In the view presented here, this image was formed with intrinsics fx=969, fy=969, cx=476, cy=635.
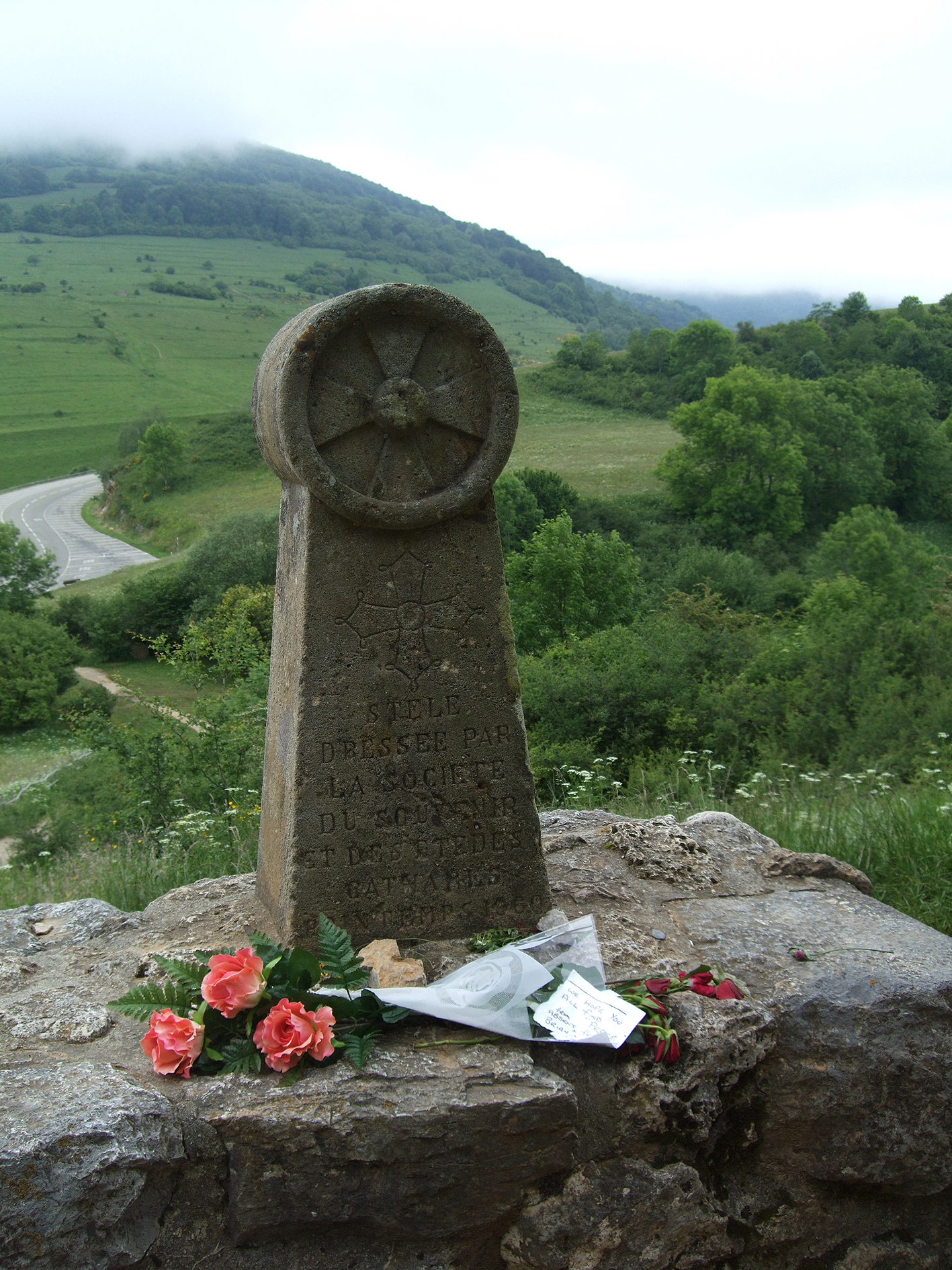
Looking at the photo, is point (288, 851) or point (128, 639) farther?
point (128, 639)

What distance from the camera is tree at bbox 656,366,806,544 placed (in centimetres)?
4825

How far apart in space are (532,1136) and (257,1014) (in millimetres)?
995

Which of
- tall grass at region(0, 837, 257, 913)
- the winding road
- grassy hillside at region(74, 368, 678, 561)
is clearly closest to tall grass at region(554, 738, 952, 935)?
tall grass at region(0, 837, 257, 913)

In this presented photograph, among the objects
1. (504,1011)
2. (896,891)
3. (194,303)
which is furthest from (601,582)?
(194,303)

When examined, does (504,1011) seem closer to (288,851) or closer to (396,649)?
(288,851)

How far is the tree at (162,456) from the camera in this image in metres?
57.0

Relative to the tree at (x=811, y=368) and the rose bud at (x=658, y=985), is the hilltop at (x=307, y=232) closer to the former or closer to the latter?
the tree at (x=811, y=368)

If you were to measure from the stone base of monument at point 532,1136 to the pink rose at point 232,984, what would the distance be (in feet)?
0.74

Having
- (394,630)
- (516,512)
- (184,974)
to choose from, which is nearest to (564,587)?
(516,512)

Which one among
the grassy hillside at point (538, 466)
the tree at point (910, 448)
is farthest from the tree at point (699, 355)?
the tree at point (910, 448)

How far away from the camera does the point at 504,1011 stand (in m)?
3.38

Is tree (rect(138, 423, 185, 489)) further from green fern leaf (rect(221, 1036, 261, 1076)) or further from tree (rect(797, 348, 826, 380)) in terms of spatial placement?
green fern leaf (rect(221, 1036, 261, 1076))

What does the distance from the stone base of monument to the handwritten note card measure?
0.37 feet

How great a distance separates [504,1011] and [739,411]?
164 feet
